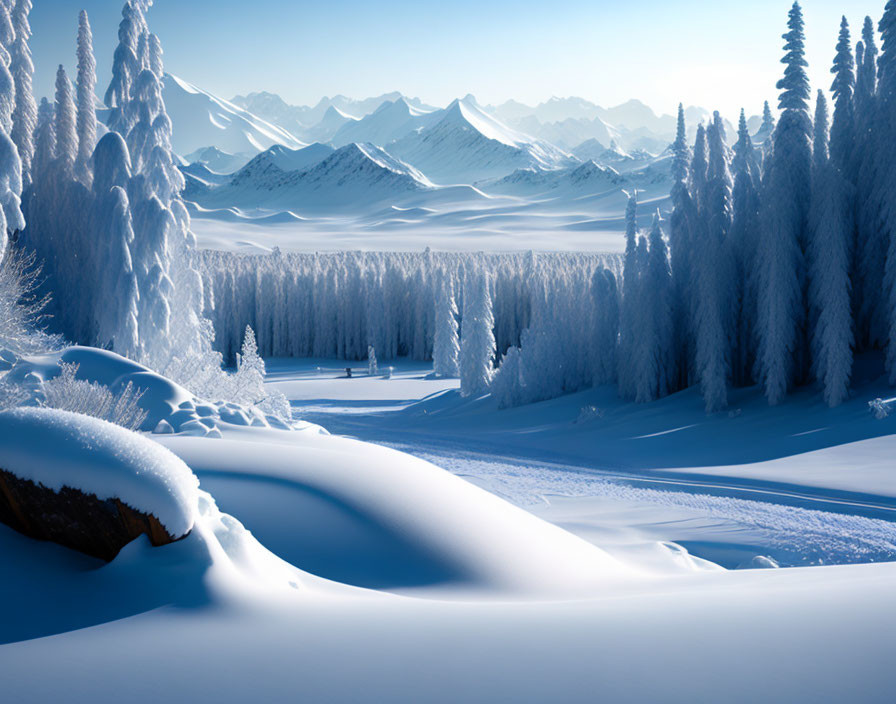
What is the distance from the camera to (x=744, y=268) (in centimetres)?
2730

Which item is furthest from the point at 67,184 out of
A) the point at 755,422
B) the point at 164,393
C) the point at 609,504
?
the point at 755,422

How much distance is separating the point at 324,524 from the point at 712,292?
75.0 feet

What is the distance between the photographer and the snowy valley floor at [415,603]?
10.9 feet

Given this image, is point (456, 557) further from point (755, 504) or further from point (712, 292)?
point (712, 292)

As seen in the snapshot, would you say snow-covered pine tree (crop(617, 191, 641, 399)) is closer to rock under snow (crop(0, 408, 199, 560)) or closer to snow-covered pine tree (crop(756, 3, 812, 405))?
snow-covered pine tree (crop(756, 3, 812, 405))

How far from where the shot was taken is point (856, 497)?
14891 mm

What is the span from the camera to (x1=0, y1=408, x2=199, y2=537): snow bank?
4.50m

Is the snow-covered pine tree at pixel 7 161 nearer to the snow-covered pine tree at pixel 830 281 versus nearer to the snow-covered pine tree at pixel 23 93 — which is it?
the snow-covered pine tree at pixel 23 93

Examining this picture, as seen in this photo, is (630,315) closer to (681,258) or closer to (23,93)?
(681,258)

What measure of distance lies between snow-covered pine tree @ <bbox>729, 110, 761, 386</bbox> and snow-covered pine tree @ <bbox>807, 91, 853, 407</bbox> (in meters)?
2.52

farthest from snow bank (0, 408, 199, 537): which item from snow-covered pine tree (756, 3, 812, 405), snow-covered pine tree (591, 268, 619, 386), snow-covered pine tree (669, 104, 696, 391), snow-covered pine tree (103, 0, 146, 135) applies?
snow-covered pine tree (591, 268, 619, 386)

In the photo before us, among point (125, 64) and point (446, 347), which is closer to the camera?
point (125, 64)

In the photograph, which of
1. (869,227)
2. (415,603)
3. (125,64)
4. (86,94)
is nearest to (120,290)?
(125,64)

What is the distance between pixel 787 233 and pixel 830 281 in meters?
2.30
